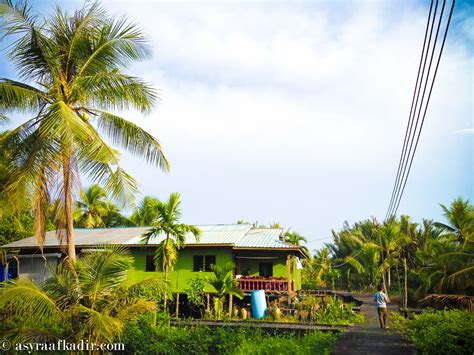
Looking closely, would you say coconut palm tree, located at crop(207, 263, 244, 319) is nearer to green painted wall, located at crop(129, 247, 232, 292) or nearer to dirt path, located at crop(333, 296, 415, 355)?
green painted wall, located at crop(129, 247, 232, 292)

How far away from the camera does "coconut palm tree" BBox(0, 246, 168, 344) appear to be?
8148 millimetres

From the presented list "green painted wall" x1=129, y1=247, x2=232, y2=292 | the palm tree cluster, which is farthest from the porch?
the palm tree cluster

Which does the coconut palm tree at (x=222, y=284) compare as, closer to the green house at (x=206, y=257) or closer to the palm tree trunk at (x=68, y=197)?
the green house at (x=206, y=257)

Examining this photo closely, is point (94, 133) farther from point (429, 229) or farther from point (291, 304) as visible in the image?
point (429, 229)

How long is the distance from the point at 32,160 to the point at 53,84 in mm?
2518

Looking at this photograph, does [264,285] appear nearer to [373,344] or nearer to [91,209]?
[373,344]

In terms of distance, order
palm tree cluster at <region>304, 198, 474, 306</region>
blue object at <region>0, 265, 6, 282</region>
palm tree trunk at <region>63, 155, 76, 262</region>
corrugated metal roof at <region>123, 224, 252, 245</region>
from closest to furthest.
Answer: palm tree trunk at <region>63, 155, 76, 262</region> → palm tree cluster at <region>304, 198, 474, 306</region> → corrugated metal roof at <region>123, 224, 252, 245</region> → blue object at <region>0, 265, 6, 282</region>

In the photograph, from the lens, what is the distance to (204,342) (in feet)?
31.7

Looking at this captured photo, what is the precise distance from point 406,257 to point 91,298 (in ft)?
101

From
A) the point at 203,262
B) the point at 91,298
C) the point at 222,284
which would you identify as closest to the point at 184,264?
the point at 203,262

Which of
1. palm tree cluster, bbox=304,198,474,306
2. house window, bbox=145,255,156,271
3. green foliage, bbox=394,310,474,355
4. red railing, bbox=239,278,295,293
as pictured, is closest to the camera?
green foliage, bbox=394,310,474,355

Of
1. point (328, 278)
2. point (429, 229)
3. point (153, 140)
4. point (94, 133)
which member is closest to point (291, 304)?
point (153, 140)

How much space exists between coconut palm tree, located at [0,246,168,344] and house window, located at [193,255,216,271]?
414 inches

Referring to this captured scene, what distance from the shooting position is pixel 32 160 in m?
9.23
